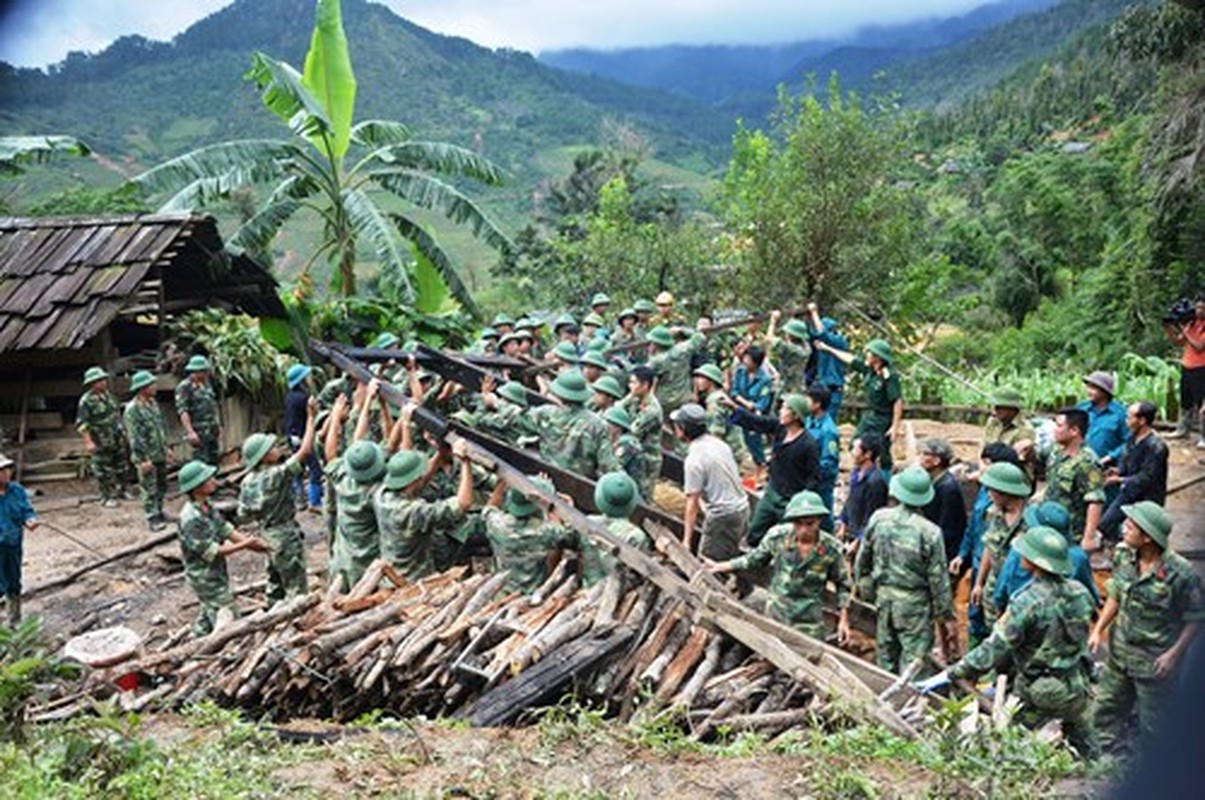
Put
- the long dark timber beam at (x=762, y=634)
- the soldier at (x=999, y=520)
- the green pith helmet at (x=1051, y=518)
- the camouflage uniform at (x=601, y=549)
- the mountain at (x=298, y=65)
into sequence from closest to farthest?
the long dark timber beam at (x=762, y=634)
the green pith helmet at (x=1051, y=518)
the soldier at (x=999, y=520)
the camouflage uniform at (x=601, y=549)
the mountain at (x=298, y=65)

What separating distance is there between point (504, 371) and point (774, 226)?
780cm

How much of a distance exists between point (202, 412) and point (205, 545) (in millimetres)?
5142

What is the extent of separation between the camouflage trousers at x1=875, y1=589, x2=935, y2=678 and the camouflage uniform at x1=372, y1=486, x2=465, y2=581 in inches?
120

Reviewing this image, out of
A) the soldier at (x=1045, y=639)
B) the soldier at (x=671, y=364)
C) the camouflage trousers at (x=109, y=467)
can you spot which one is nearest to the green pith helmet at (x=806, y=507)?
the soldier at (x=1045, y=639)

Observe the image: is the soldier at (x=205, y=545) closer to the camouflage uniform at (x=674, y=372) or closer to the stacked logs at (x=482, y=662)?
the stacked logs at (x=482, y=662)

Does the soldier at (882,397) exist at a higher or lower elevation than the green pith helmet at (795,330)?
lower

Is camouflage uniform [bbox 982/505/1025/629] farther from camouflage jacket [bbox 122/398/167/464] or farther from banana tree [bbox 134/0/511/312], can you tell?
camouflage jacket [bbox 122/398/167/464]

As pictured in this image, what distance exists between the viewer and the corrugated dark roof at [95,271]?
1180 cm

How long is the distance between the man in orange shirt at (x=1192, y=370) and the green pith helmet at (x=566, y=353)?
613 centimetres

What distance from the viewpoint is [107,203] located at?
1045 inches

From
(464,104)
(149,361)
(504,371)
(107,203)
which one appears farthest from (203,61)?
(504,371)

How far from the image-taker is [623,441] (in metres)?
8.19

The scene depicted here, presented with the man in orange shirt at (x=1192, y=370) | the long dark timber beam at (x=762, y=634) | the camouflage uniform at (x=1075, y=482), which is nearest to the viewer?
the long dark timber beam at (x=762, y=634)

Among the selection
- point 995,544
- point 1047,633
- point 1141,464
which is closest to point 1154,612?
point 1047,633
